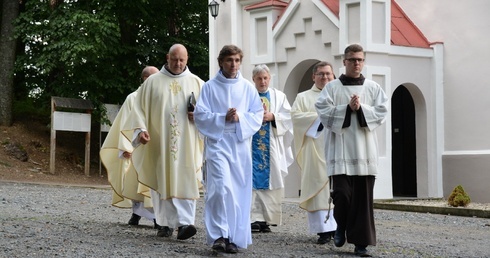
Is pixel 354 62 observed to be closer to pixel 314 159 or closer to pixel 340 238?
pixel 340 238

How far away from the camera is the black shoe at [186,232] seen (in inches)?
423

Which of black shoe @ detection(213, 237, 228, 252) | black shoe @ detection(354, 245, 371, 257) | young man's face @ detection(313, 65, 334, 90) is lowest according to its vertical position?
black shoe @ detection(354, 245, 371, 257)

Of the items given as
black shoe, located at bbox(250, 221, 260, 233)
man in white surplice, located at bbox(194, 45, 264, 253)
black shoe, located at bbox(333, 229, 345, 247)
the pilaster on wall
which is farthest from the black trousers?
the pilaster on wall

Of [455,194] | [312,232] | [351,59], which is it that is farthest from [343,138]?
[455,194]

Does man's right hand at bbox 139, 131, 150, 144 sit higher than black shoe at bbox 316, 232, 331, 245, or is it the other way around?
man's right hand at bbox 139, 131, 150, 144

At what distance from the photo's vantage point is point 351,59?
10.5 m

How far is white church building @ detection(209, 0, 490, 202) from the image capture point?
2050cm

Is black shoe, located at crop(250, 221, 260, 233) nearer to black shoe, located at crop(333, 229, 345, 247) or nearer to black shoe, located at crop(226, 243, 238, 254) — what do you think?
black shoe, located at crop(333, 229, 345, 247)

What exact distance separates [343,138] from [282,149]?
2.93 meters

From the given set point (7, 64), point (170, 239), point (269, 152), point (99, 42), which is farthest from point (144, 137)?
point (7, 64)

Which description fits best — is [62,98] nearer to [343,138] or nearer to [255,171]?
[255,171]

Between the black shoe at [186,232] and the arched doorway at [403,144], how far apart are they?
11908 mm

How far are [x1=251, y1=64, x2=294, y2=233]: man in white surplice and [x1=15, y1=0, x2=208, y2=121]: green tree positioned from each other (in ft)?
52.6

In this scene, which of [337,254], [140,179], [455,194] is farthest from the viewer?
[455,194]
